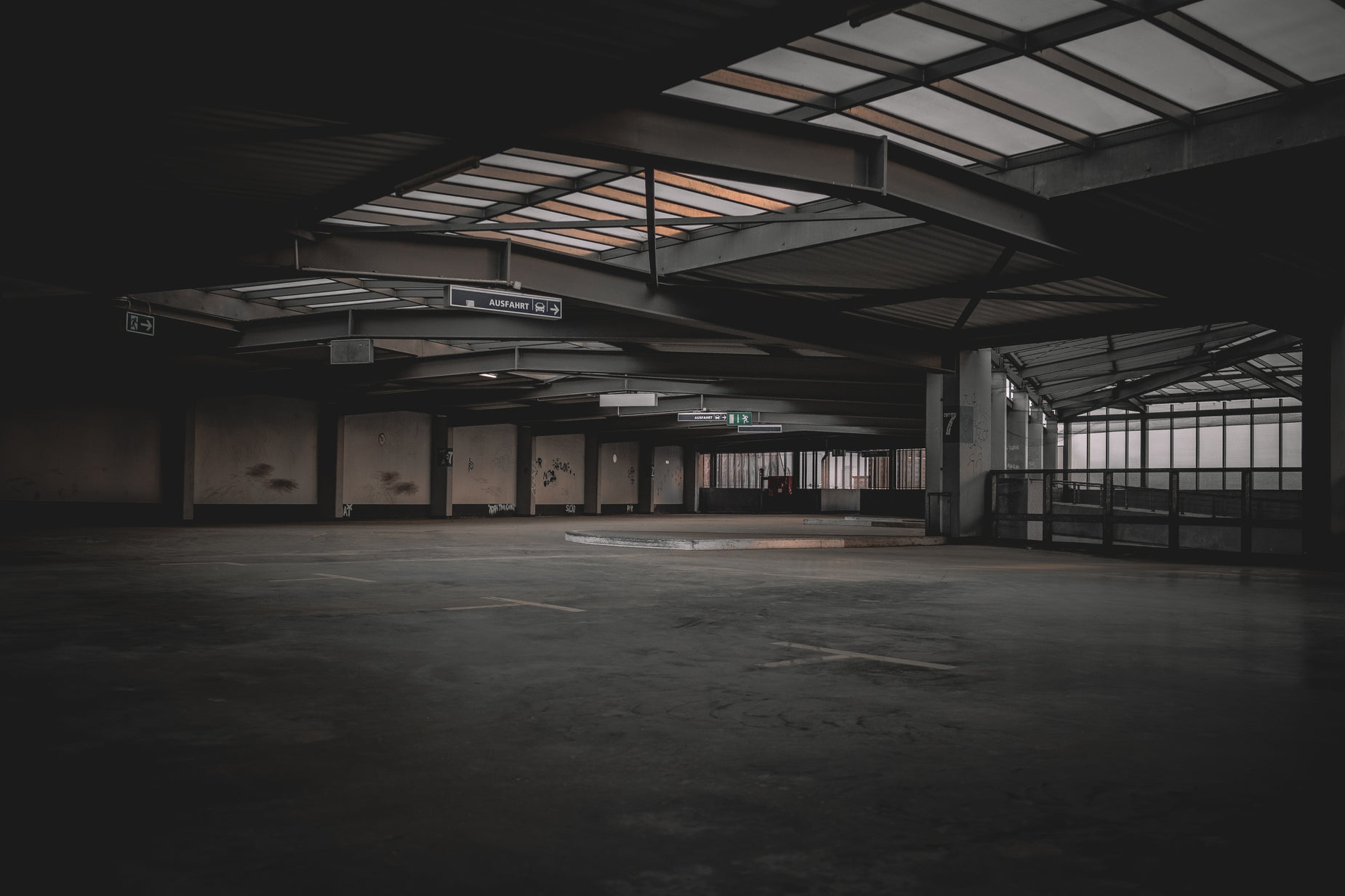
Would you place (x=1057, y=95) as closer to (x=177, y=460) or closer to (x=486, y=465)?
(x=177, y=460)

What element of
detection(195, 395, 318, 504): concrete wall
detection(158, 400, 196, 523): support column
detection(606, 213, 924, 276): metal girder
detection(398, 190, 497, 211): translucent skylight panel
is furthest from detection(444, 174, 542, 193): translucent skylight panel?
detection(195, 395, 318, 504): concrete wall

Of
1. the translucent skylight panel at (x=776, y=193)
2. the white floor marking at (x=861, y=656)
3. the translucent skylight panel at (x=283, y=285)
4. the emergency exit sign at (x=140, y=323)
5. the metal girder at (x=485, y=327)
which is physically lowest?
the white floor marking at (x=861, y=656)

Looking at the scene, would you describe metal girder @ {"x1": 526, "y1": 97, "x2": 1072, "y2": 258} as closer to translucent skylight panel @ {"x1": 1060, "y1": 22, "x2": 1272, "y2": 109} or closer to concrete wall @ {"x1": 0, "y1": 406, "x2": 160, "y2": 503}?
translucent skylight panel @ {"x1": 1060, "y1": 22, "x2": 1272, "y2": 109}

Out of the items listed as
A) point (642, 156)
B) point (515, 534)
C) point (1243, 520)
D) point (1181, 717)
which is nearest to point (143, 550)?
point (515, 534)

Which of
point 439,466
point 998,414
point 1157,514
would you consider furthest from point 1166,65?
point 439,466

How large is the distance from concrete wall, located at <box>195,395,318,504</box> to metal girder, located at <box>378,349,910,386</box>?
9.84 metres

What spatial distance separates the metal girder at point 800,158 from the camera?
416 inches

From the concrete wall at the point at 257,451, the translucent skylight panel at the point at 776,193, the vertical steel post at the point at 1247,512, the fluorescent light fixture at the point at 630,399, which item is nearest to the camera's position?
A: the translucent skylight panel at the point at 776,193

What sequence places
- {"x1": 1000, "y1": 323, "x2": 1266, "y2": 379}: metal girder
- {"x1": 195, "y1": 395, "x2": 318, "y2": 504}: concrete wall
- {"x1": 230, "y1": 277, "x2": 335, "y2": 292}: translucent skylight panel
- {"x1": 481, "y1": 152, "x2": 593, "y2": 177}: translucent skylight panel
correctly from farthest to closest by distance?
{"x1": 195, "y1": 395, "x2": 318, "y2": 504}: concrete wall, {"x1": 1000, "y1": 323, "x2": 1266, "y2": 379}: metal girder, {"x1": 230, "y1": 277, "x2": 335, "y2": 292}: translucent skylight panel, {"x1": 481, "y1": 152, "x2": 593, "y2": 177}: translucent skylight panel

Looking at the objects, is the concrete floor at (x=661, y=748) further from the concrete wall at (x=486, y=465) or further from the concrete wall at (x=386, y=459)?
the concrete wall at (x=486, y=465)

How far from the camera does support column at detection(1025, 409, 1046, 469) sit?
47.9 meters

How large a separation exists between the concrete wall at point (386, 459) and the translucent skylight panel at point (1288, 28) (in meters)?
34.5

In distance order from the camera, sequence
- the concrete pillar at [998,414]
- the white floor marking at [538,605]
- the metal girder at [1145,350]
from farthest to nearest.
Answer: the metal girder at [1145,350], the concrete pillar at [998,414], the white floor marking at [538,605]

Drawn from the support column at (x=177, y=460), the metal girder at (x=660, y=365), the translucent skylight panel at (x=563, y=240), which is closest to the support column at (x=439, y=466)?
the support column at (x=177, y=460)
